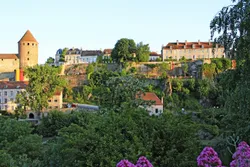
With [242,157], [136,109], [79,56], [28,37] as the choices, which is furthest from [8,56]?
[242,157]

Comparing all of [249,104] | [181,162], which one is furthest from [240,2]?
[181,162]

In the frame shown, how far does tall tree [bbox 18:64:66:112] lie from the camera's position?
44.5 m

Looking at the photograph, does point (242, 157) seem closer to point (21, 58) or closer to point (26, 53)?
point (26, 53)

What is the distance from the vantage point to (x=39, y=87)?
4456 cm

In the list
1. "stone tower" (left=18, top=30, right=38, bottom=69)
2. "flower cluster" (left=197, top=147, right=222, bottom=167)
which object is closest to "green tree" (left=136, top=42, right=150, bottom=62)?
"stone tower" (left=18, top=30, right=38, bottom=69)

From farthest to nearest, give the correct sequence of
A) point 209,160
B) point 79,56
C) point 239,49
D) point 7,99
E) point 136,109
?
point 79,56, point 7,99, point 136,109, point 239,49, point 209,160

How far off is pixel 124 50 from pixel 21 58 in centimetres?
2267

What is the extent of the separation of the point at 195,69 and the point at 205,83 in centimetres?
712

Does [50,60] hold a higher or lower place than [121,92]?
higher

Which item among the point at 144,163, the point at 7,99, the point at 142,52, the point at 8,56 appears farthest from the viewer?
the point at 8,56

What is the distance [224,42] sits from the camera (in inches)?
452

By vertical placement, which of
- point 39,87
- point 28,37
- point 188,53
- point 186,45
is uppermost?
point 28,37

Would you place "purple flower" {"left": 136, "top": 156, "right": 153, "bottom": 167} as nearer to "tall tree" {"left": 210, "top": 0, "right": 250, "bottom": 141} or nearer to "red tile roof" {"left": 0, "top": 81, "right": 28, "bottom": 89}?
"tall tree" {"left": 210, "top": 0, "right": 250, "bottom": 141}

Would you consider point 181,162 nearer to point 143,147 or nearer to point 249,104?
point 143,147
